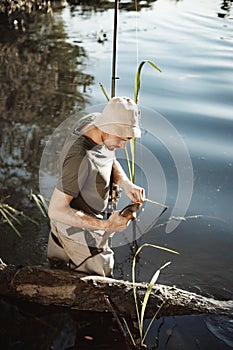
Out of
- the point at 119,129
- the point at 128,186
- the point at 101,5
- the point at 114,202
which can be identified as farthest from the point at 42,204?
the point at 101,5

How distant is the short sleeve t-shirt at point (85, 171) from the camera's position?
2586mm

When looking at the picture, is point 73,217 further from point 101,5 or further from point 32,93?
point 101,5

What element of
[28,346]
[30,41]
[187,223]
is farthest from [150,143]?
[30,41]

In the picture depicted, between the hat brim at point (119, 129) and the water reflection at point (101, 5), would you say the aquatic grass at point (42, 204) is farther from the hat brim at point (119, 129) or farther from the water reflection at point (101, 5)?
the water reflection at point (101, 5)

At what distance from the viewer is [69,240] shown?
2943 mm

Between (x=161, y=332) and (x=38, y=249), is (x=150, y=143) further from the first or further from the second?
(x=161, y=332)

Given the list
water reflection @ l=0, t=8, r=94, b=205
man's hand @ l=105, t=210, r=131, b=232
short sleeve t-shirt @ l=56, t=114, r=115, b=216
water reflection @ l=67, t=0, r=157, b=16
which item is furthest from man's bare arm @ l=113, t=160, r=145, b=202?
water reflection @ l=67, t=0, r=157, b=16

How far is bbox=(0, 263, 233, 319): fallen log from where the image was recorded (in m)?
2.88

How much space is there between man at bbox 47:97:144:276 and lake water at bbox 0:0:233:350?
20.6 inches

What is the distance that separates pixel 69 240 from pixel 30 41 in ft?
25.2

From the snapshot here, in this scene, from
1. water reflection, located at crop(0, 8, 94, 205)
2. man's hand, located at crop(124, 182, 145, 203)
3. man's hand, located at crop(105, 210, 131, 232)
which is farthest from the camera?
water reflection, located at crop(0, 8, 94, 205)

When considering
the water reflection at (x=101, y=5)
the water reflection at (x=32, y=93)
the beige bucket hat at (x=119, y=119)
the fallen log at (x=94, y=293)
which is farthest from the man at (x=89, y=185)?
the water reflection at (x=101, y=5)

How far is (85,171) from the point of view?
2.65 metres

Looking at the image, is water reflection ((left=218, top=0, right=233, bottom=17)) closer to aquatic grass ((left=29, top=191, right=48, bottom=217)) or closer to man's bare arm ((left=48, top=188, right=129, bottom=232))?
aquatic grass ((left=29, top=191, right=48, bottom=217))
